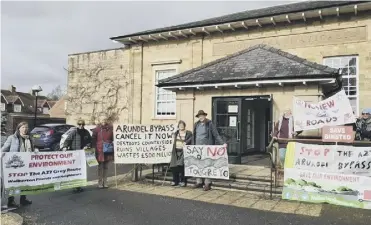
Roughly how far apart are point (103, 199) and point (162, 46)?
12809 millimetres

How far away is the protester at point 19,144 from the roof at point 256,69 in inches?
258

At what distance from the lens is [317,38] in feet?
49.5

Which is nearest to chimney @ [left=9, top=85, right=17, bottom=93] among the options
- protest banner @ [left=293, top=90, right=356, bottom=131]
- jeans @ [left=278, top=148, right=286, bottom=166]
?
jeans @ [left=278, top=148, right=286, bottom=166]

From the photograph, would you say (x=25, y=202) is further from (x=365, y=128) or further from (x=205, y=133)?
(x=365, y=128)

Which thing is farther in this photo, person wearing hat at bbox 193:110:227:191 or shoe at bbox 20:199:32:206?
person wearing hat at bbox 193:110:227:191

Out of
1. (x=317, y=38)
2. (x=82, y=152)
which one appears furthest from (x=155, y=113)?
(x=82, y=152)

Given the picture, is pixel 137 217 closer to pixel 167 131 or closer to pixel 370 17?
pixel 167 131

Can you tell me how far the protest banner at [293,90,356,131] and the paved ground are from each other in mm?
2194

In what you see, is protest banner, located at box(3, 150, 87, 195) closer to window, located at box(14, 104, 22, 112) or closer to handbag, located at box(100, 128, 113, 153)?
handbag, located at box(100, 128, 113, 153)

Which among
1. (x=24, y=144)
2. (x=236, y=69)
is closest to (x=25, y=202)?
(x=24, y=144)

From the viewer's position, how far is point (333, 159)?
7.61 metres

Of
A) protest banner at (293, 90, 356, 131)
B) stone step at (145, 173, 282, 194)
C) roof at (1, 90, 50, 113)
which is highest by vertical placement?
roof at (1, 90, 50, 113)

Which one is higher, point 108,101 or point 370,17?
point 370,17

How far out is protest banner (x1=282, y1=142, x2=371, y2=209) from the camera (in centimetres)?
724
